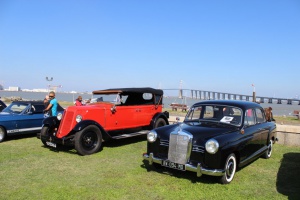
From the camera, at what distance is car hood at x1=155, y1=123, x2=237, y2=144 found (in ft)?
17.7

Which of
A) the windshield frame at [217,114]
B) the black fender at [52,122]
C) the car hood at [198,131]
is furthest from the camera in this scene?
the black fender at [52,122]

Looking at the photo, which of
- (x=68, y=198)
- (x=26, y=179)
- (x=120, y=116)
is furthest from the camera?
(x=120, y=116)

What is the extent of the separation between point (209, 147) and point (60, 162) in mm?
3910

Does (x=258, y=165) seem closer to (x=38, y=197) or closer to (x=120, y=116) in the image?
(x=120, y=116)

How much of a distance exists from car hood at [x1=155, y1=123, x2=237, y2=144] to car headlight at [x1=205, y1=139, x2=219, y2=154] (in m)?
0.17

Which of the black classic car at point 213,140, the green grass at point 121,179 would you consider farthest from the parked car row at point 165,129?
the green grass at point 121,179

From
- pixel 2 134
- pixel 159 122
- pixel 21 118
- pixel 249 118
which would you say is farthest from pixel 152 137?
pixel 2 134

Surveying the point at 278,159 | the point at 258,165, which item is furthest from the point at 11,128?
the point at 278,159

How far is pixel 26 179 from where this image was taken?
213 inches

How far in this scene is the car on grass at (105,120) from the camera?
303 inches

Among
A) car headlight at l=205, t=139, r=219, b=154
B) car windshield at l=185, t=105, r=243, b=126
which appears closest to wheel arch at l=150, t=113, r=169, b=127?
car windshield at l=185, t=105, r=243, b=126

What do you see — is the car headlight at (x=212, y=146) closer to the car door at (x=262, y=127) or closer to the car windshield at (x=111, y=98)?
the car door at (x=262, y=127)

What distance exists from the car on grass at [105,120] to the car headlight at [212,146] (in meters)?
3.84

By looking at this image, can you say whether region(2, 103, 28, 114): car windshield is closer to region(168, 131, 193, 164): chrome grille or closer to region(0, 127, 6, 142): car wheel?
region(0, 127, 6, 142): car wheel
